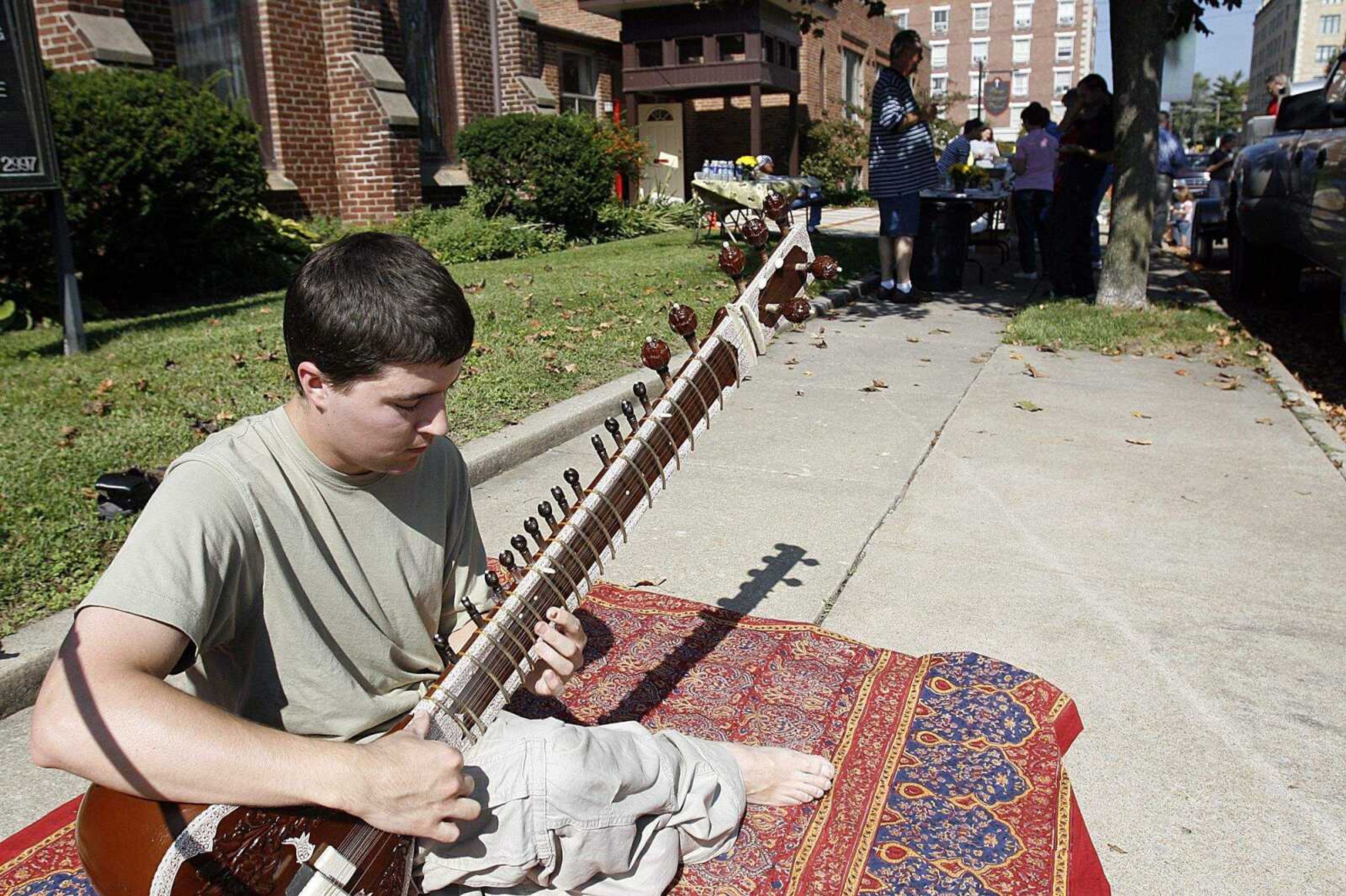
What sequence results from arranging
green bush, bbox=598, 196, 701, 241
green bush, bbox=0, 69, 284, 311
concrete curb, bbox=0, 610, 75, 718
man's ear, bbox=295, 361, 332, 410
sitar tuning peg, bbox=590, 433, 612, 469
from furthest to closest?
green bush, bbox=598, 196, 701, 241 → green bush, bbox=0, 69, 284, 311 → concrete curb, bbox=0, 610, 75, 718 → sitar tuning peg, bbox=590, 433, 612, 469 → man's ear, bbox=295, 361, 332, 410

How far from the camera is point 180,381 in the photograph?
6215 mm

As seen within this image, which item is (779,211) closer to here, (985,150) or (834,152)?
(985,150)

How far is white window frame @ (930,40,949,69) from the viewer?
76.0 metres

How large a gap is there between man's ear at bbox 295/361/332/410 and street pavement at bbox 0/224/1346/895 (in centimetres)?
180

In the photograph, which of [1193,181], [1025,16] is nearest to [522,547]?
[1193,181]

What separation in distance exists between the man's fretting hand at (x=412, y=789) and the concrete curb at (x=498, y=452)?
137cm

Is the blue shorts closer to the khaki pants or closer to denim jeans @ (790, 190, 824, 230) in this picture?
denim jeans @ (790, 190, 824, 230)

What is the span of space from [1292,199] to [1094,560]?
6.05 metres

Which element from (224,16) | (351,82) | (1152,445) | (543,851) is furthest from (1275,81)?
(543,851)

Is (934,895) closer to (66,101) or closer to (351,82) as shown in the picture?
(66,101)

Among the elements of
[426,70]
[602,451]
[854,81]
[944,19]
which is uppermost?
[944,19]

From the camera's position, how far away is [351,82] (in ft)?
44.1

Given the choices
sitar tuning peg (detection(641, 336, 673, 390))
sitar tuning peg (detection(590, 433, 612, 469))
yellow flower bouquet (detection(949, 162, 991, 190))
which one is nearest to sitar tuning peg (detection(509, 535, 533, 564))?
sitar tuning peg (detection(590, 433, 612, 469))

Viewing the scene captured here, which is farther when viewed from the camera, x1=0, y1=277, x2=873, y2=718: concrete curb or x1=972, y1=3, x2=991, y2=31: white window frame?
x1=972, y1=3, x2=991, y2=31: white window frame
